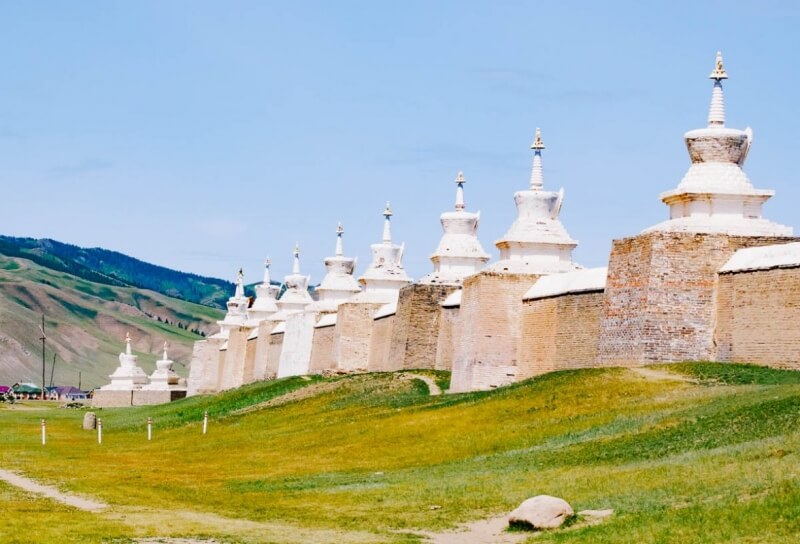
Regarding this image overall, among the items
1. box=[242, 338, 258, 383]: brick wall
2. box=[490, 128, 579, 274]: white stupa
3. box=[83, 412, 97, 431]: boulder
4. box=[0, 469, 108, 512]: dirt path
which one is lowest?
box=[0, 469, 108, 512]: dirt path

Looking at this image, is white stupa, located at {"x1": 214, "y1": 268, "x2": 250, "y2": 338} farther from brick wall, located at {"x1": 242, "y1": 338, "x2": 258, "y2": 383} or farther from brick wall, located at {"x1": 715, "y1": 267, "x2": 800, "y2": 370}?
brick wall, located at {"x1": 715, "y1": 267, "x2": 800, "y2": 370}

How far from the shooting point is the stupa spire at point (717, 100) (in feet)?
110

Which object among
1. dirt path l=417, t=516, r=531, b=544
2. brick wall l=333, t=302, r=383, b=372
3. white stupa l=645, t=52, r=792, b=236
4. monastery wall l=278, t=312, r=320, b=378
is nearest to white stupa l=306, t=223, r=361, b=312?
monastery wall l=278, t=312, r=320, b=378

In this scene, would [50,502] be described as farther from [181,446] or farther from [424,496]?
[181,446]

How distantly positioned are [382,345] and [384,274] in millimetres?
4420

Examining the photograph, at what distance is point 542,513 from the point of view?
18.5 meters

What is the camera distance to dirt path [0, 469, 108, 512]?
23156 mm

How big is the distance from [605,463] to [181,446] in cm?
1919

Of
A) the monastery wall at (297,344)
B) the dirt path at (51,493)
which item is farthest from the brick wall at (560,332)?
the monastery wall at (297,344)

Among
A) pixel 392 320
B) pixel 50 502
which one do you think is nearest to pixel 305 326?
pixel 392 320

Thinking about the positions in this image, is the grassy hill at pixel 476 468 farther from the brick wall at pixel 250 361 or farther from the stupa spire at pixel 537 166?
the brick wall at pixel 250 361

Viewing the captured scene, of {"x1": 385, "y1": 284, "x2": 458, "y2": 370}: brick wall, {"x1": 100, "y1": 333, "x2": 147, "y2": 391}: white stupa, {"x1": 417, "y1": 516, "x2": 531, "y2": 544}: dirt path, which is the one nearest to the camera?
{"x1": 417, "y1": 516, "x2": 531, "y2": 544}: dirt path

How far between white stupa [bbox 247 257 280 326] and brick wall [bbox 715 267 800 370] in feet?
184

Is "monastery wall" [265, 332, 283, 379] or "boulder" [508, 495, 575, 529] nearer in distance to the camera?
"boulder" [508, 495, 575, 529]
